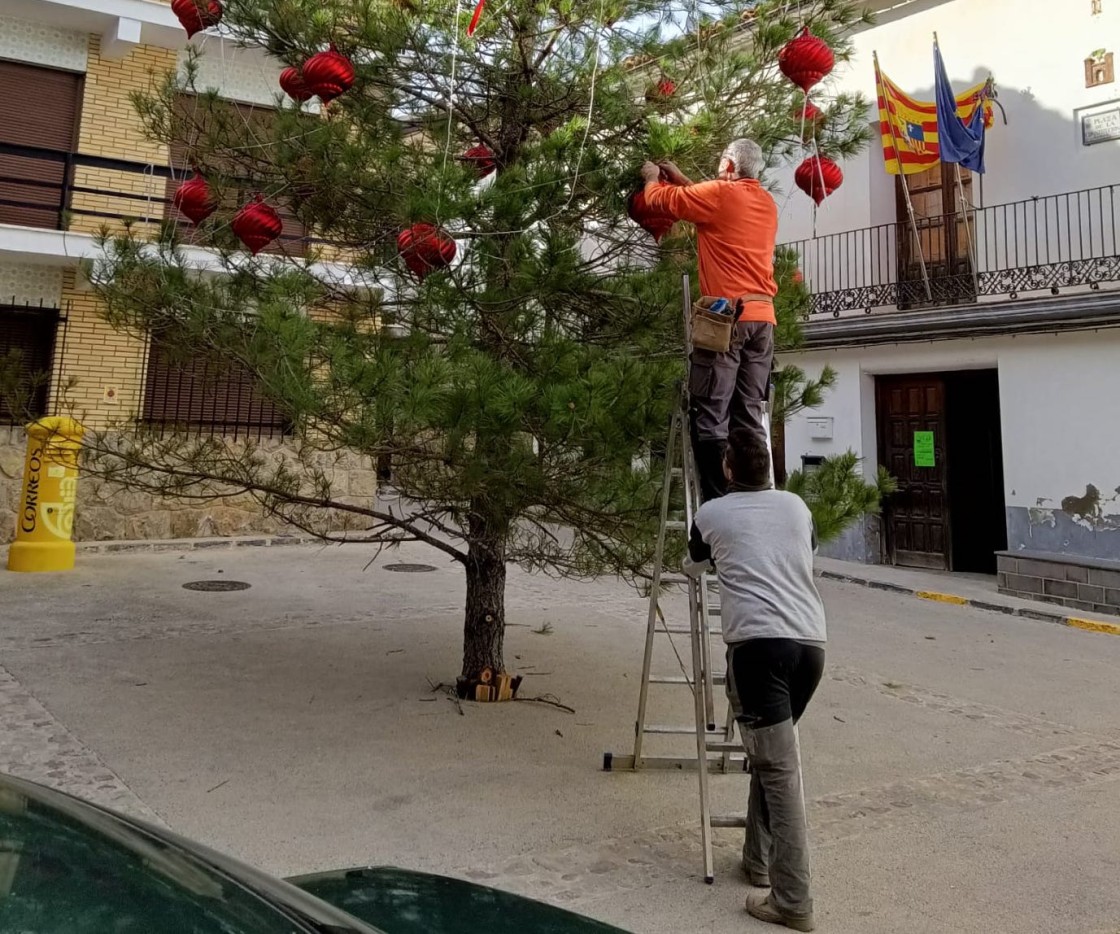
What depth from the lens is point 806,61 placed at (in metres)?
4.00

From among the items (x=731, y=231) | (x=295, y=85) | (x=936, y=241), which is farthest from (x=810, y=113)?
(x=936, y=241)

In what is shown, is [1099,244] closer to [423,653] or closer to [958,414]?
[958,414]

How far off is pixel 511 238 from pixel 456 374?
1144 mm

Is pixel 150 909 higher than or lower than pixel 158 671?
higher

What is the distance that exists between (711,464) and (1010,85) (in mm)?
11270

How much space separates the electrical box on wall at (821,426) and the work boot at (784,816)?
11.3 m

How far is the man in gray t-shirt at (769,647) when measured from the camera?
9.89 feet

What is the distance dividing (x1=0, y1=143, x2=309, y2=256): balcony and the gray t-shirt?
10.6m

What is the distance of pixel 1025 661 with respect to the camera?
7.59 meters

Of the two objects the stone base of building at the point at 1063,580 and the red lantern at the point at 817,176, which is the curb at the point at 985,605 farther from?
the red lantern at the point at 817,176

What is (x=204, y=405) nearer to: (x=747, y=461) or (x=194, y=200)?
(x=194, y=200)

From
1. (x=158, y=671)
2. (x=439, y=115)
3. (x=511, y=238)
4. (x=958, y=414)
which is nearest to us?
(x=511, y=238)

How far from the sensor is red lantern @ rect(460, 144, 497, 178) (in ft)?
17.4

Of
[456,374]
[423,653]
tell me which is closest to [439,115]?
[456,374]
